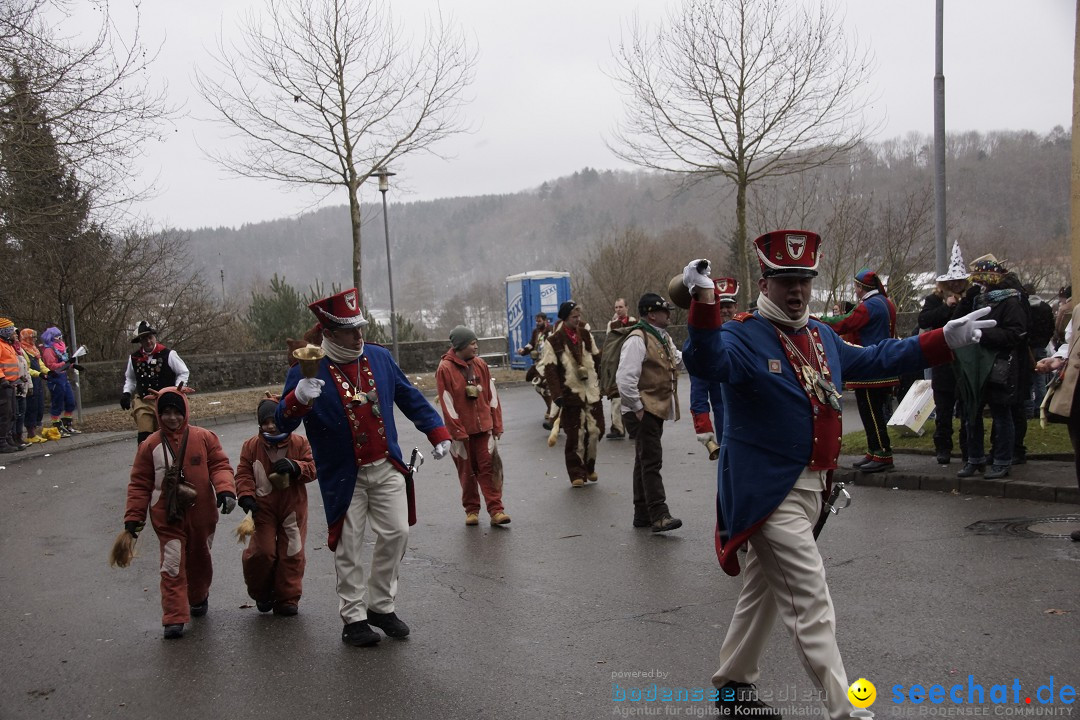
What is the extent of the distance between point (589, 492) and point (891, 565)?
4.34 m

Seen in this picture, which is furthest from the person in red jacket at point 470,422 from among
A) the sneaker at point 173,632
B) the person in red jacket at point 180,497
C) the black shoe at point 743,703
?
the black shoe at point 743,703

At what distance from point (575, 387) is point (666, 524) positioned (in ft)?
11.3

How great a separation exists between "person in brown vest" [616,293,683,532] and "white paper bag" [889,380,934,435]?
417cm

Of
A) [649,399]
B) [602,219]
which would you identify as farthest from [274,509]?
[602,219]

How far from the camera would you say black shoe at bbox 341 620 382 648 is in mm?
5836

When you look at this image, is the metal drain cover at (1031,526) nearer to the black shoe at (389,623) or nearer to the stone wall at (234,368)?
the black shoe at (389,623)

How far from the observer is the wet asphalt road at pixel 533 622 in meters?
4.98

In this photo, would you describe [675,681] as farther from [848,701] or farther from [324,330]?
[324,330]

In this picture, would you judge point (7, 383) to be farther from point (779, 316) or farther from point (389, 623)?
point (779, 316)

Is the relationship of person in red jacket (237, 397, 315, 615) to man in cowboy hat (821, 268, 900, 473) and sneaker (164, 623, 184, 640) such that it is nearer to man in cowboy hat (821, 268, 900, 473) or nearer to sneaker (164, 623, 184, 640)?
sneaker (164, 623, 184, 640)

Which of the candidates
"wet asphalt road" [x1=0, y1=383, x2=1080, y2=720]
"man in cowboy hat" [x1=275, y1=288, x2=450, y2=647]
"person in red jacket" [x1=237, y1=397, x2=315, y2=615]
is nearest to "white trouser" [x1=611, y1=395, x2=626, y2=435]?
"wet asphalt road" [x1=0, y1=383, x2=1080, y2=720]

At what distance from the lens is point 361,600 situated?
5.94m

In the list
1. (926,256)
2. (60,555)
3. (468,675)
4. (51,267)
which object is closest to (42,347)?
(51,267)

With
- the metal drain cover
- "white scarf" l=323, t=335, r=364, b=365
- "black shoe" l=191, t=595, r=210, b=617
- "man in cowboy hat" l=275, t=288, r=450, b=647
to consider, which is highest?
"white scarf" l=323, t=335, r=364, b=365
